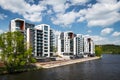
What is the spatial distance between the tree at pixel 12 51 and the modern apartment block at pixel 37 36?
3821 cm

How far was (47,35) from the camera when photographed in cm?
13050

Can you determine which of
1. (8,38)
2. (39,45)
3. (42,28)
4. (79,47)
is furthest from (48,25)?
(79,47)

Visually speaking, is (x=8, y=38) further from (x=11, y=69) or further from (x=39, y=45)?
(x=39, y=45)

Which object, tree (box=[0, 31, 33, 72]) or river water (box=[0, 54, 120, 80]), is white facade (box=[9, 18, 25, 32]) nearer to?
tree (box=[0, 31, 33, 72])

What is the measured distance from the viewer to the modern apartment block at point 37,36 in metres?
121

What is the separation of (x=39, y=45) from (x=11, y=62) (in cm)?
4769

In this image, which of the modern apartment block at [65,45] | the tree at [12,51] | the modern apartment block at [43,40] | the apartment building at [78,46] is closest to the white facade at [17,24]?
the modern apartment block at [43,40]

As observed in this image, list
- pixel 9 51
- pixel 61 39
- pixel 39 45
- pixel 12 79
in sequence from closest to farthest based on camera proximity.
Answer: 1. pixel 12 79
2. pixel 9 51
3. pixel 39 45
4. pixel 61 39

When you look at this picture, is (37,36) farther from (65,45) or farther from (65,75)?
(65,45)

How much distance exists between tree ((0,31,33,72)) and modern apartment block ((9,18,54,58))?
38209 millimetres

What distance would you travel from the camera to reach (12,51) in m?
78.4

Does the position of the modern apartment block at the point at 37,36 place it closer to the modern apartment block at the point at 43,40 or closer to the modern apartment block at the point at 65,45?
the modern apartment block at the point at 43,40

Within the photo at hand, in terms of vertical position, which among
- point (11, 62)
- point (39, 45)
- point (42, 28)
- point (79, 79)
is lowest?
point (79, 79)

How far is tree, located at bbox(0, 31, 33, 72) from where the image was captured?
7750cm
